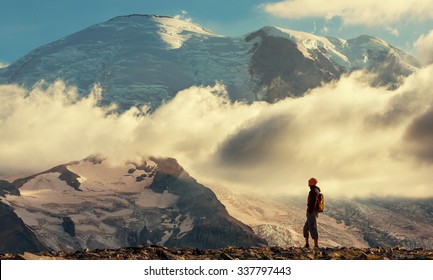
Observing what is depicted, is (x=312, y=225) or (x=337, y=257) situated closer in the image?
(x=337, y=257)

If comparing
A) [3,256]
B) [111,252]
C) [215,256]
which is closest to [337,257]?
[215,256]

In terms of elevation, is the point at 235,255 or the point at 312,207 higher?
the point at 312,207

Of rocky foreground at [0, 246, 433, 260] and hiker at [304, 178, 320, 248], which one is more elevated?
hiker at [304, 178, 320, 248]

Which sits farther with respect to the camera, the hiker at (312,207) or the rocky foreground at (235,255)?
the hiker at (312,207)

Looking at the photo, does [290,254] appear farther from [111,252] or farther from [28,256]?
[28,256]

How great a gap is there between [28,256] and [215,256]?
10.0 metres

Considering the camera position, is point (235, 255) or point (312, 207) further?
point (312, 207)

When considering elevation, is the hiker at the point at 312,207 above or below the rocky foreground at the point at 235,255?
above

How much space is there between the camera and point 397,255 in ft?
162

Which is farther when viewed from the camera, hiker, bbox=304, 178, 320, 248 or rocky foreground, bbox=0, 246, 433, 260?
hiker, bbox=304, 178, 320, 248
